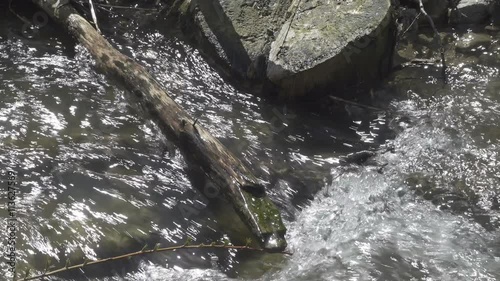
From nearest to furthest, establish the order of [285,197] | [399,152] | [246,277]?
1. [246,277]
2. [285,197]
3. [399,152]

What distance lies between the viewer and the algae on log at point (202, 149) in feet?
13.0

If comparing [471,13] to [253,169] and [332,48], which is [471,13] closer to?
[332,48]

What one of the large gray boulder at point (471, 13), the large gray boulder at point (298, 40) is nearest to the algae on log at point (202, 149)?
the large gray boulder at point (298, 40)

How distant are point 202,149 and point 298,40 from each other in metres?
1.53

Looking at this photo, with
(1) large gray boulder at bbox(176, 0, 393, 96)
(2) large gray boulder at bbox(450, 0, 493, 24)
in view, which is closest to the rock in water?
(1) large gray boulder at bbox(176, 0, 393, 96)

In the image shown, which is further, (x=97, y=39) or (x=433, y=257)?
(x=97, y=39)

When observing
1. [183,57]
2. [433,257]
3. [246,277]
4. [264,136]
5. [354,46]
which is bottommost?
[246,277]

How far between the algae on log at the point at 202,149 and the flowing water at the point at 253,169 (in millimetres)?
161

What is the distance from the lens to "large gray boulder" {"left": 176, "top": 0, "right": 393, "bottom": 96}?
5.22m

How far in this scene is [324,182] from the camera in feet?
15.4

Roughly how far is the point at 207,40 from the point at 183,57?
29 cm

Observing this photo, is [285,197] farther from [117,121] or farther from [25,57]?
[25,57]

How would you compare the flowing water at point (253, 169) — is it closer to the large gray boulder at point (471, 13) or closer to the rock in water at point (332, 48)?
the rock in water at point (332, 48)

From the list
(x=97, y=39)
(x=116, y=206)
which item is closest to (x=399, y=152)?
(x=116, y=206)
